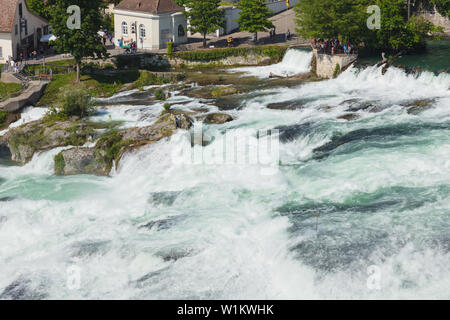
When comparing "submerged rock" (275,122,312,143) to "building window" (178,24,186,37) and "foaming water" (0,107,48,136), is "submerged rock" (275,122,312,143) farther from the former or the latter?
"building window" (178,24,186,37)

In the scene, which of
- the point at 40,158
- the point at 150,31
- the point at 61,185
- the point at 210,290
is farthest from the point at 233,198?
the point at 150,31

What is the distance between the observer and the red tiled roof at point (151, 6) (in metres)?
68.9

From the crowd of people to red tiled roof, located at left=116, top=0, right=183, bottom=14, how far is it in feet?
56.8

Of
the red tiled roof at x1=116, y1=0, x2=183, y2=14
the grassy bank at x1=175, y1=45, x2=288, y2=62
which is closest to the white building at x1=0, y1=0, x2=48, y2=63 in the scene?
the red tiled roof at x1=116, y1=0, x2=183, y2=14

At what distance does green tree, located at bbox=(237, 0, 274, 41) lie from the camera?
6931 cm

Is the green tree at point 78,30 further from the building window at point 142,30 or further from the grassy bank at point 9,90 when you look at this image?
the building window at point 142,30

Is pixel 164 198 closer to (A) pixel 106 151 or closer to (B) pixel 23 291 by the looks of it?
(A) pixel 106 151

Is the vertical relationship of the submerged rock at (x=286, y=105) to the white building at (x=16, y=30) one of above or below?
below

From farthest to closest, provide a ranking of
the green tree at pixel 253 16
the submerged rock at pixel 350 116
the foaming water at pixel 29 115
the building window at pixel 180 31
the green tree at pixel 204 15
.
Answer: the building window at pixel 180 31
the green tree at pixel 253 16
the green tree at pixel 204 15
the foaming water at pixel 29 115
the submerged rock at pixel 350 116

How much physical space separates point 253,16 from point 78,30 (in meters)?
19.7

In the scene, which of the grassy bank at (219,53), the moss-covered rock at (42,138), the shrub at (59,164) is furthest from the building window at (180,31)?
the shrub at (59,164)

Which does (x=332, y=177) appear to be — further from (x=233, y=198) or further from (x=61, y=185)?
(x=61, y=185)

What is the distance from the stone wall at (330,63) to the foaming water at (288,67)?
2.11 meters

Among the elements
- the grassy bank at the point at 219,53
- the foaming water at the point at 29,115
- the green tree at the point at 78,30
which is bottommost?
the foaming water at the point at 29,115
